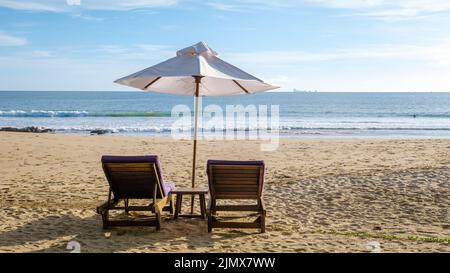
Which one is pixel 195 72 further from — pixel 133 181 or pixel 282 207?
pixel 282 207

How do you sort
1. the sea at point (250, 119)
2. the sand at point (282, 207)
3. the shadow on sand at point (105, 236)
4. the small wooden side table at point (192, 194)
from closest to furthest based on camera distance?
the shadow on sand at point (105, 236)
the sand at point (282, 207)
the small wooden side table at point (192, 194)
the sea at point (250, 119)

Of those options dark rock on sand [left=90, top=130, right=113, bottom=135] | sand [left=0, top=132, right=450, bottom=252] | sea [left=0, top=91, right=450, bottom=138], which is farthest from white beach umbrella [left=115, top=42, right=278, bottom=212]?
dark rock on sand [left=90, top=130, right=113, bottom=135]

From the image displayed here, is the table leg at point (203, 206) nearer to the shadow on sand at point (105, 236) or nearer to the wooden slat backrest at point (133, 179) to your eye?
the shadow on sand at point (105, 236)

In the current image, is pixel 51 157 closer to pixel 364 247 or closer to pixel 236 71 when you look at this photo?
pixel 236 71

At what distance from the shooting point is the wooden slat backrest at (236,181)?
6051 mm

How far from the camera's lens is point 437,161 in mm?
12922

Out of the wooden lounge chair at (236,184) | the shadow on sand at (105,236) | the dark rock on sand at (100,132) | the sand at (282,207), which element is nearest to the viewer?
the shadow on sand at (105,236)

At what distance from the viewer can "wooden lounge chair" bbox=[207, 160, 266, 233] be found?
19.8ft

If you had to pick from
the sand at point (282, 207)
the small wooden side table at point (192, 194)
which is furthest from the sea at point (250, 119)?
the small wooden side table at point (192, 194)

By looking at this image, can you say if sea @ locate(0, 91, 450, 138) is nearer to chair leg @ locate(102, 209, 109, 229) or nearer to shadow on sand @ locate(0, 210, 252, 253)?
shadow on sand @ locate(0, 210, 252, 253)

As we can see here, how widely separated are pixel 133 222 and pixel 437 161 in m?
9.31

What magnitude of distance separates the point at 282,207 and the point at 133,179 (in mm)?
2533
